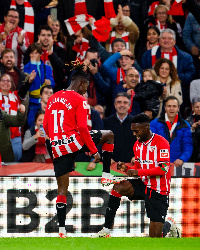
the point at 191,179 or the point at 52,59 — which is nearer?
the point at 191,179

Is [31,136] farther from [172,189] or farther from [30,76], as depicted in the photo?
[172,189]

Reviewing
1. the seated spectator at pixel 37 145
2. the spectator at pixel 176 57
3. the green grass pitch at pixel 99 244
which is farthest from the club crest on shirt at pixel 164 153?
the spectator at pixel 176 57

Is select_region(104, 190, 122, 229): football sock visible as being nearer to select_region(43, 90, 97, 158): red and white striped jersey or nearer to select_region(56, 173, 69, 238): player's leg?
select_region(56, 173, 69, 238): player's leg

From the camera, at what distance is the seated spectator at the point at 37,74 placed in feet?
31.6

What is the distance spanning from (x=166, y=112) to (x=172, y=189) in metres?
1.61

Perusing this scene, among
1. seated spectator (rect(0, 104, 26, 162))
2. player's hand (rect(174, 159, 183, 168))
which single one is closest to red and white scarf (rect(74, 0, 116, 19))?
seated spectator (rect(0, 104, 26, 162))

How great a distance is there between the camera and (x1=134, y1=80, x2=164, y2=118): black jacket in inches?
367

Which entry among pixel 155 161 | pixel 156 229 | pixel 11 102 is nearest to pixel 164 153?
pixel 155 161

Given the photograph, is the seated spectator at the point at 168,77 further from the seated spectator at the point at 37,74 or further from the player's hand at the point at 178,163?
the seated spectator at the point at 37,74

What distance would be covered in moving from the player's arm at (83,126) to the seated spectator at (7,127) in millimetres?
2765

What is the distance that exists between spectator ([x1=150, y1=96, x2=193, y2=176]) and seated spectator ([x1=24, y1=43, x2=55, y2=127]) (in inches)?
88.1

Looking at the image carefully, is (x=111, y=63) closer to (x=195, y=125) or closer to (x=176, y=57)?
(x=176, y=57)

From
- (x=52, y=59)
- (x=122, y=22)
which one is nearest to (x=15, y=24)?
(x=52, y=59)

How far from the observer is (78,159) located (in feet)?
28.6
